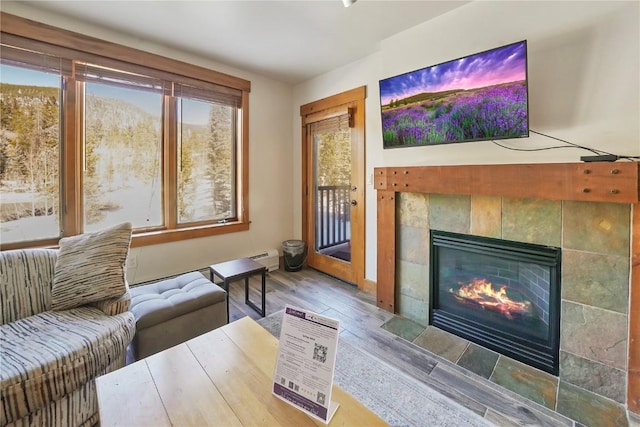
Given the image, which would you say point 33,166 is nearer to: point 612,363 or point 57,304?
point 57,304

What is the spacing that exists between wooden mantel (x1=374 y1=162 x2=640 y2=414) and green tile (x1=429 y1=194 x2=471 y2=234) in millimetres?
151

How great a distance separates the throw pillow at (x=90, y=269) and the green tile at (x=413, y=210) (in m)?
2.16

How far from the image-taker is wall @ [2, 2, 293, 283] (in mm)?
2844

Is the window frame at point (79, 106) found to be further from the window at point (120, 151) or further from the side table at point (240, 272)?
the side table at point (240, 272)

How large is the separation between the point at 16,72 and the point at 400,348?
11.9 feet

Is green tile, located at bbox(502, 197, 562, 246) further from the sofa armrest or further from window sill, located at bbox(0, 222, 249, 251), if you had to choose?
window sill, located at bbox(0, 222, 249, 251)

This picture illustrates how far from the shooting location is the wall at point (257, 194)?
284 cm

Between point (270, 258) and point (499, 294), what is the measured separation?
2604mm

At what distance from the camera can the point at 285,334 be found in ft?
3.31

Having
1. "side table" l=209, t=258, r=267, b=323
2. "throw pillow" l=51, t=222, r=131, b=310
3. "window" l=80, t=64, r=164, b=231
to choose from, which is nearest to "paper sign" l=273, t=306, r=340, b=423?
"throw pillow" l=51, t=222, r=131, b=310

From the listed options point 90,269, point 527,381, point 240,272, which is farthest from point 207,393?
point 527,381

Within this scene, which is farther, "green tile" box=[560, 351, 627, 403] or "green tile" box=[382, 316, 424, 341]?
"green tile" box=[382, 316, 424, 341]

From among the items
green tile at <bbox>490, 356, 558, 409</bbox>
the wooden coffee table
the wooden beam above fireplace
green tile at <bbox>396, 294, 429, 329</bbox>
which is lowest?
green tile at <bbox>490, 356, 558, 409</bbox>

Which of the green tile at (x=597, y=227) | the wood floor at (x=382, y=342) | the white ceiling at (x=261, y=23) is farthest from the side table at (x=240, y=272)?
the green tile at (x=597, y=227)
